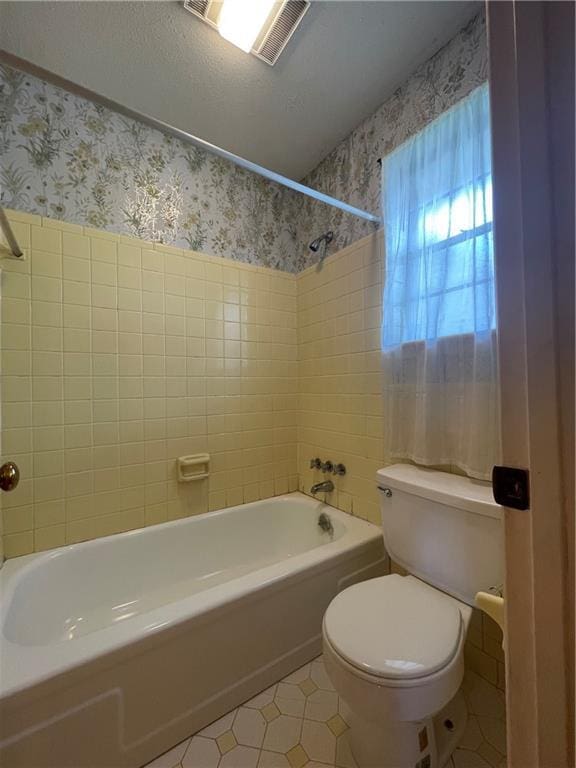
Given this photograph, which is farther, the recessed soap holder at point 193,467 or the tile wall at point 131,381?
the recessed soap holder at point 193,467

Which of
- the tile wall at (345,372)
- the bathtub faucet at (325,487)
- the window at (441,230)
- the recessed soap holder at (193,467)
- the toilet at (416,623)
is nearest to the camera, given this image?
the toilet at (416,623)

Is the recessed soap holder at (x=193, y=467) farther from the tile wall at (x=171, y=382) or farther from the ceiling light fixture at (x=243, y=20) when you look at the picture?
the ceiling light fixture at (x=243, y=20)

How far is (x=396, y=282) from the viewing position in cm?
137

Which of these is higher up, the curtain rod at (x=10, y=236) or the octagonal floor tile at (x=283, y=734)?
the curtain rod at (x=10, y=236)

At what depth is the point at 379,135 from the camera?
1.56 metres

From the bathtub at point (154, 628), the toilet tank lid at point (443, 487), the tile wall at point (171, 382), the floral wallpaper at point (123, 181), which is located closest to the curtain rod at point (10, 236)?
the tile wall at point (171, 382)

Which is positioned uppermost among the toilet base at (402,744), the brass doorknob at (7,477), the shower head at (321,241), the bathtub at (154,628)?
the shower head at (321,241)

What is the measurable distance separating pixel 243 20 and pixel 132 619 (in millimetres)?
2139

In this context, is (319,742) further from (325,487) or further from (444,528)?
(325,487)

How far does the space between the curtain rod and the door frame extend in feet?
4.76

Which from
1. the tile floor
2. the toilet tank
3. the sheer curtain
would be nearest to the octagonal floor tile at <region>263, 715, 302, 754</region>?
the tile floor

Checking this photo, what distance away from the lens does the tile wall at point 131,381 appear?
1343 millimetres

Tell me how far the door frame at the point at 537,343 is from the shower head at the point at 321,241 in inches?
58.0

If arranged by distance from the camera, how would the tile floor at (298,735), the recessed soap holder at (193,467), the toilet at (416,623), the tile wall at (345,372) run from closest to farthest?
the toilet at (416,623) → the tile floor at (298,735) → the tile wall at (345,372) → the recessed soap holder at (193,467)
